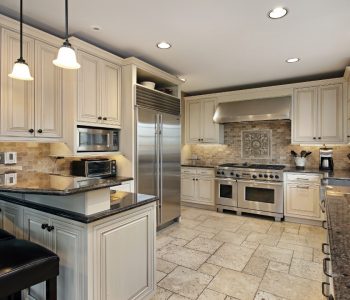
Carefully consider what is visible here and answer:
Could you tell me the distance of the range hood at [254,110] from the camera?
4.31m

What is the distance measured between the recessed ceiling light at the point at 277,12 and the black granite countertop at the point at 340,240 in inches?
69.2

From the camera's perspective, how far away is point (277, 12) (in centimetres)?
224

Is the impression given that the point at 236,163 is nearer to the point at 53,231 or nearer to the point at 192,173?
the point at 192,173

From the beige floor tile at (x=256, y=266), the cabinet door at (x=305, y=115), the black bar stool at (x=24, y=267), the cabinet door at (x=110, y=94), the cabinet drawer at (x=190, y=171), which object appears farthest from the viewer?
the cabinet drawer at (x=190, y=171)

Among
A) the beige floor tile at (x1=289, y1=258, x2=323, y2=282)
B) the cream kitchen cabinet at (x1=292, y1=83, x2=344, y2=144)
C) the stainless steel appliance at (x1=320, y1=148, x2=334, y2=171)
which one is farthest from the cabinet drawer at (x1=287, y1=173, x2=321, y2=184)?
the beige floor tile at (x1=289, y1=258, x2=323, y2=282)

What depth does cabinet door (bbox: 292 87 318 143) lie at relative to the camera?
4168mm

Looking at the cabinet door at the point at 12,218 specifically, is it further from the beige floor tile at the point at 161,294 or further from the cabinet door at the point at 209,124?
the cabinet door at the point at 209,124

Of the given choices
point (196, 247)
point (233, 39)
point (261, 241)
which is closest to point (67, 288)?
point (196, 247)

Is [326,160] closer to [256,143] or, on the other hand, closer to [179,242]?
[256,143]

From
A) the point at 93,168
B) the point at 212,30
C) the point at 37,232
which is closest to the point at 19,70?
the point at 37,232

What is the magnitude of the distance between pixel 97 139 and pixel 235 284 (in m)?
2.24

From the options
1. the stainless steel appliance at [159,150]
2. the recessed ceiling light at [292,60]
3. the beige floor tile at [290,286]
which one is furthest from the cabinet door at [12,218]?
the recessed ceiling light at [292,60]

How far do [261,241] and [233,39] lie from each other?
8.98ft

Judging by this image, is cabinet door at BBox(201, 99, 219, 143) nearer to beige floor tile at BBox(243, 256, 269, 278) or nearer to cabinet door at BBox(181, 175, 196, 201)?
cabinet door at BBox(181, 175, 196, 201)
